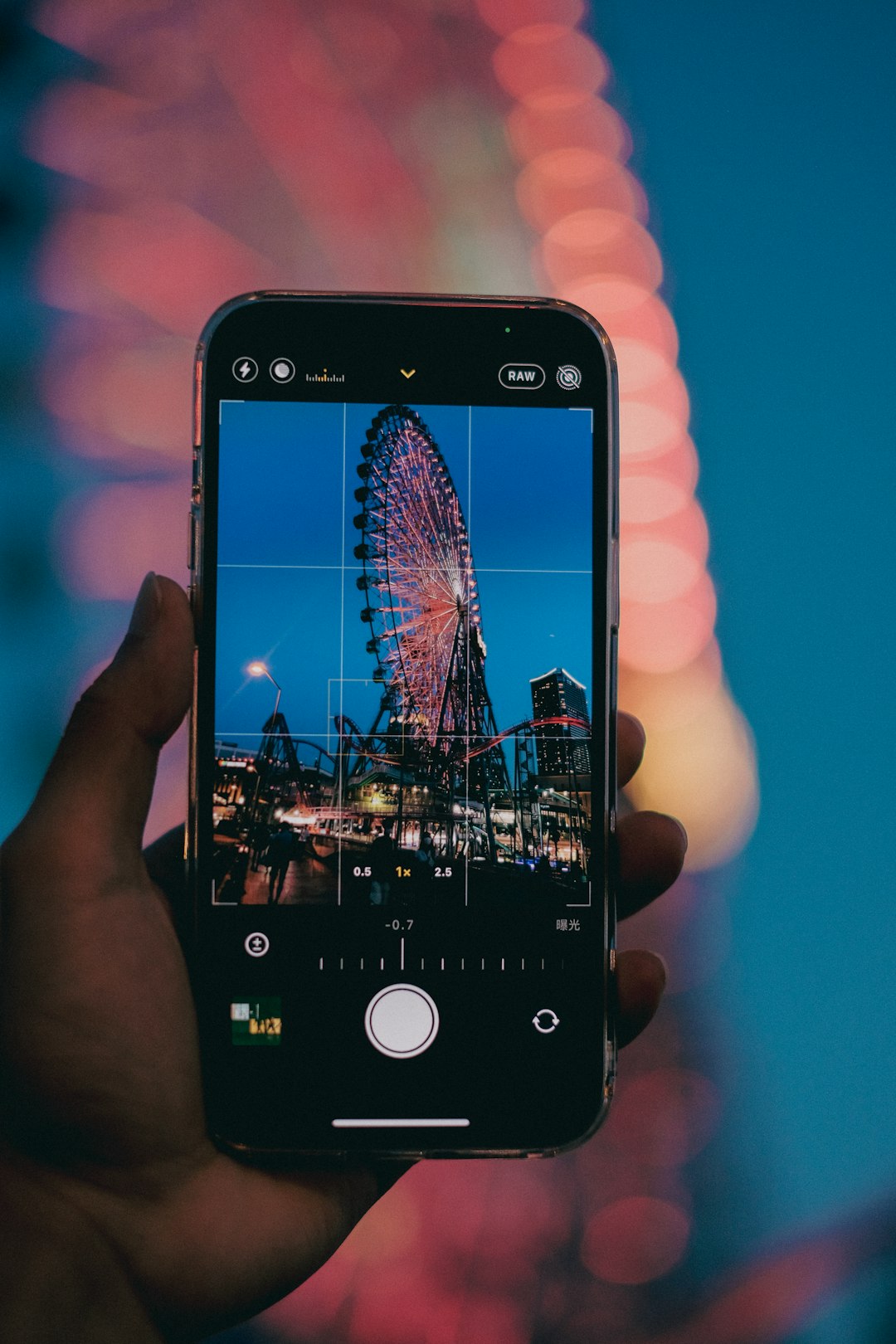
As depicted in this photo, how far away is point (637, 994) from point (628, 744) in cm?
12

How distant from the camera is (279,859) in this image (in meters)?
0.35

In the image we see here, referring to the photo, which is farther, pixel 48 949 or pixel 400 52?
pixel 400 52

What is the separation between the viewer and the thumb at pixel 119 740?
324 mm

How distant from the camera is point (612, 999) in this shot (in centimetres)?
34

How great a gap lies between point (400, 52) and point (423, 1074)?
632mm

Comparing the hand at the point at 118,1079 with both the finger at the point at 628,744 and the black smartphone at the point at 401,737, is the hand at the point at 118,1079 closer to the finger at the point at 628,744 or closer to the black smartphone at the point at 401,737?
the black smartphone at the point at 401,737

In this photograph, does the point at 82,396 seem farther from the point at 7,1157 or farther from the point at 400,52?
the point at 7,1157

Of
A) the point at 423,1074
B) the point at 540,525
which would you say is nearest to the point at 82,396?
the point at 540,525

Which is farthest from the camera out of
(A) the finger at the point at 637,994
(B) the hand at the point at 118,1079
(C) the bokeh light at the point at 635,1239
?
(C) the bokeh light at the point at 635,1239

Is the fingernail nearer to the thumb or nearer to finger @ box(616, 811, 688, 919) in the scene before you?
the thumb

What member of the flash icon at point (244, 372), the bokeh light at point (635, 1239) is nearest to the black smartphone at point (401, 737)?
the flash icon at point (244, 372)

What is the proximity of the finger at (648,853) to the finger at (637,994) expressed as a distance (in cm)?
3

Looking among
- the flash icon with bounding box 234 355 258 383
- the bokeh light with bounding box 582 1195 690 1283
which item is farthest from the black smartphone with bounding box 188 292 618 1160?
the bokeh light with bounding box 582 1195 690 1283

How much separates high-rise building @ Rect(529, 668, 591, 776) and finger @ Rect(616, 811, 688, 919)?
66 mm
